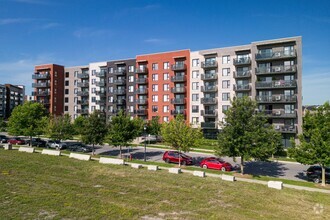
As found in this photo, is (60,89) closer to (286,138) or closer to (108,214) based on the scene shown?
(286,138)

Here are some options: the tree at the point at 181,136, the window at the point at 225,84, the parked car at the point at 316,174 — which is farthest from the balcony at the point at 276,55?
the parked car at the point at 316,174

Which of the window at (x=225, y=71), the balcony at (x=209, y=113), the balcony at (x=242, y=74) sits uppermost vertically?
the window at (x=225, y=71)

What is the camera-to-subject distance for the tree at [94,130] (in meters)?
38.3

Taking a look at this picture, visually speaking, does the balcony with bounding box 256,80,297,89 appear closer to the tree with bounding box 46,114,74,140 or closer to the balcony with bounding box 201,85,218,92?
the balcony with bounding box 201,85,218,92

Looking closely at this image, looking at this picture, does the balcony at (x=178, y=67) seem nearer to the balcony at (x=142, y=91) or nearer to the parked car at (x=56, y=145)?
the balcony at (x=142, y=91)

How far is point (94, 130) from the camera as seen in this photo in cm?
3844

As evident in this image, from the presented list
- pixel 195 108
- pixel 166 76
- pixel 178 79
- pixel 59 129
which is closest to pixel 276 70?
pixel 195 108

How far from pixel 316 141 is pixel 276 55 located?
26.3 metres

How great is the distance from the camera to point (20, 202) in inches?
543

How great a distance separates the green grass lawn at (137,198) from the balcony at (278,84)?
2927 cm

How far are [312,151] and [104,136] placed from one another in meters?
28.0

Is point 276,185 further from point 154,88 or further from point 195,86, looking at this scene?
point 154,88

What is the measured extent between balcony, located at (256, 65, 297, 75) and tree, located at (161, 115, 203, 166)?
21.8 m

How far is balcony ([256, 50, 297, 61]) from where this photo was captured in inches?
1748
